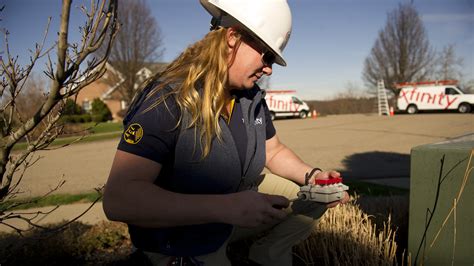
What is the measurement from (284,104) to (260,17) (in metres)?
24.8

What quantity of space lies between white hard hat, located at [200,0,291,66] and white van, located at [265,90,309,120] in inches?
946

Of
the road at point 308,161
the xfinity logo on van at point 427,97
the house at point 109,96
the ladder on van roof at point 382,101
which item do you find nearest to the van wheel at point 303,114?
the ladder on van roof at point 382,101

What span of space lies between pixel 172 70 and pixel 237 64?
1.02 feet

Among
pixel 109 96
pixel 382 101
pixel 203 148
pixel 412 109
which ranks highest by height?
pixel 109 96

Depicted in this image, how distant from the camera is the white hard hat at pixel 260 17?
72.9 inches

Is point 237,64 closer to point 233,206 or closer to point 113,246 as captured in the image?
point 233,206

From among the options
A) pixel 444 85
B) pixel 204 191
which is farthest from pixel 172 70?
pixel 444 85

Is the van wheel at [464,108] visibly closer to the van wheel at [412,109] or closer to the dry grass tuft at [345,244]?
the van wheel at [412,109]

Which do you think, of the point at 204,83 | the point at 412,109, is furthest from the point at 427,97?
the point at 204,83

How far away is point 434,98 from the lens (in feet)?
80.3

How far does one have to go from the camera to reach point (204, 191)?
6.00ft

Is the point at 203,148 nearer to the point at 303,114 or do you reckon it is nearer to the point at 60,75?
the point at 60,75

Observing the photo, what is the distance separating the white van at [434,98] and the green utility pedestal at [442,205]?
24146 millimetres

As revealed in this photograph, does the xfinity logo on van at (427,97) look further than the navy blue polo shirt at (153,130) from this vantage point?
Yes
